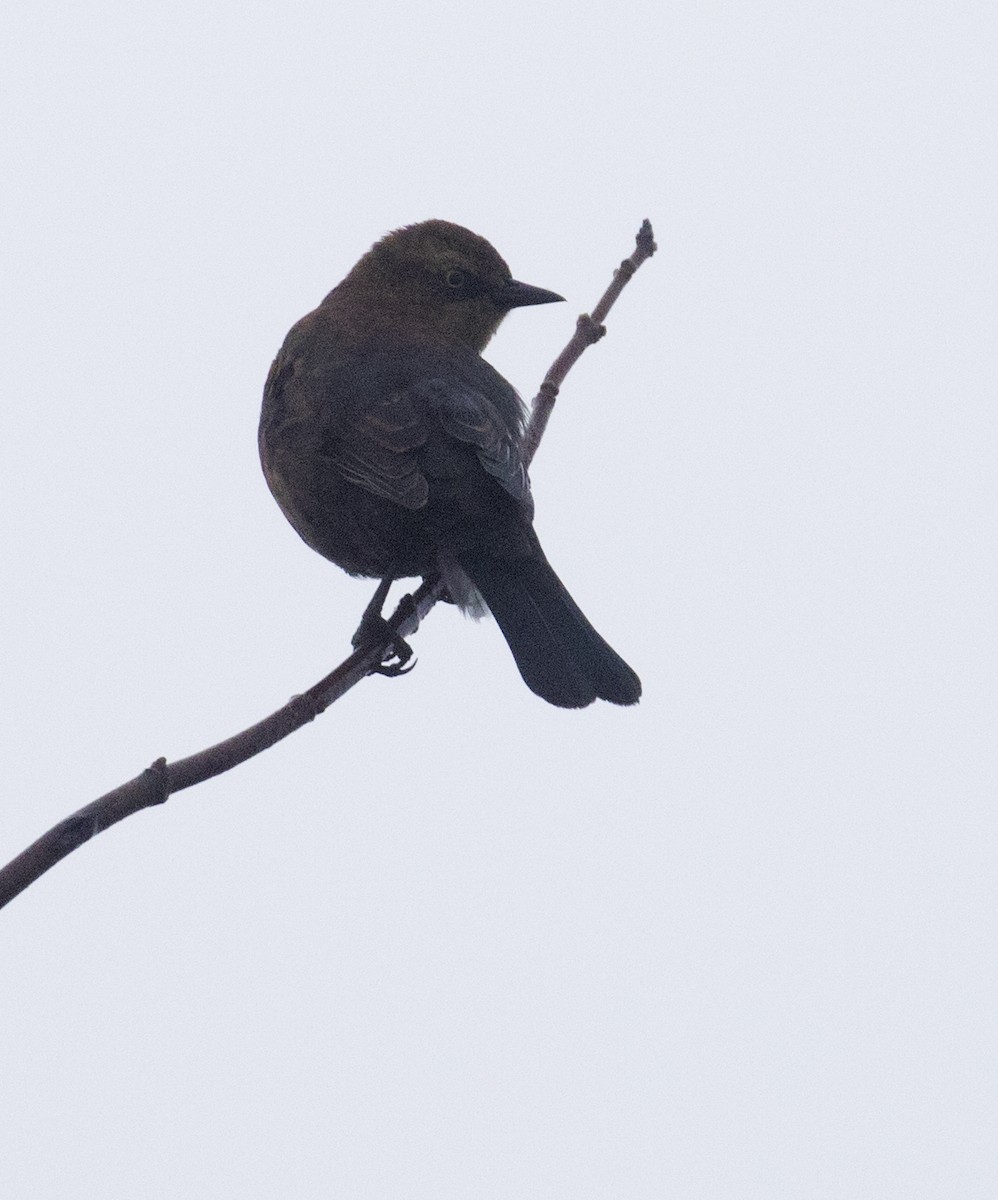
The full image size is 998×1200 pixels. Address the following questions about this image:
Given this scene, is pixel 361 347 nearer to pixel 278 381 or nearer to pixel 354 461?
Answer: pixel 278 381

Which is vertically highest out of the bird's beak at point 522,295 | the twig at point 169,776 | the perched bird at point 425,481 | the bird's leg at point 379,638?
the bird's beak at point 522,295

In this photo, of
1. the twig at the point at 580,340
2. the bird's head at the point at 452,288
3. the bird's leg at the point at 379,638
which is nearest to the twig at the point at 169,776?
the bird's leg at the point at 379,638

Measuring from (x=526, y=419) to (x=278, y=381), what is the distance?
2.74ft

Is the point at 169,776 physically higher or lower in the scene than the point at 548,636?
lower

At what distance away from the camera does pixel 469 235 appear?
19.8ft

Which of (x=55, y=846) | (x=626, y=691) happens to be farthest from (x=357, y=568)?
(x=55, y=846)

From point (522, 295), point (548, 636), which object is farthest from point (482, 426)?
point (522, 295)

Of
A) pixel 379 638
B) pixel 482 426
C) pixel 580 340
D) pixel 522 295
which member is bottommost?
pixel 379 638

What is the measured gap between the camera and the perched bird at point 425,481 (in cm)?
450

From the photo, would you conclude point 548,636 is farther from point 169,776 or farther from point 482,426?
point 169,776

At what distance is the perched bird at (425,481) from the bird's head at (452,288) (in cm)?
46

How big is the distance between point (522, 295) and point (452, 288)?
276 mm

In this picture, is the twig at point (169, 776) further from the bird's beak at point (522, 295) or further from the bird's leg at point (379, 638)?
the bird's beak at point (522, 295)

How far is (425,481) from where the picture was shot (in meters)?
4.54
